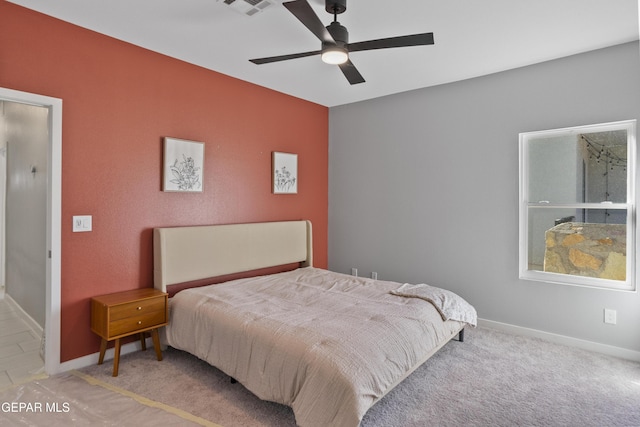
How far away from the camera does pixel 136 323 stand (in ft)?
9.32

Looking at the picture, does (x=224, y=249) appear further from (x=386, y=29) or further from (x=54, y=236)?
(x=386, y=29)

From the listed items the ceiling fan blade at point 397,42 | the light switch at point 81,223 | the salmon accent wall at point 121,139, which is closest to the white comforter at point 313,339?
the salmon accent wall at point 121,139

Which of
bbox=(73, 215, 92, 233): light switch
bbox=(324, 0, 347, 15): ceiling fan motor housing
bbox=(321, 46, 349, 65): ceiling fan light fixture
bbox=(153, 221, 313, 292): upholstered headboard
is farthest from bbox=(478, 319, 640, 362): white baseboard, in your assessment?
bbox=(73, 215, 92, 233): light switch

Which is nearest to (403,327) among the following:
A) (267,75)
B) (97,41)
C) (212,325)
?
(212,325)

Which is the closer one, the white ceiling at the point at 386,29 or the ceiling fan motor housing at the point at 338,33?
the ceiling fan motor housing at the point at 338,33

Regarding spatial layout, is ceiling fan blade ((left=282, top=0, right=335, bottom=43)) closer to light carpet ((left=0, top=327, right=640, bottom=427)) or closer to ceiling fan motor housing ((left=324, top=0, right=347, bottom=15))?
ceiling fan motor housing ((left=324, top=0, right=347, bottom=15))

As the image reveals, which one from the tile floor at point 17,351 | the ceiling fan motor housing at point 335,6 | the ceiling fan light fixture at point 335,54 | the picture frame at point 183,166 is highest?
the ceiling fan motor housing at point 335,6

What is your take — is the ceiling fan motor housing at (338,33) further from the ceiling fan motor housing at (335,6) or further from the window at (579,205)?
the window at (579,205)

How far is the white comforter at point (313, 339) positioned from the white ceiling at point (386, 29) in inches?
88.9

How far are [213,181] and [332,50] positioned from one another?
207 cm

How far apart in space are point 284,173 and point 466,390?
3170 mm

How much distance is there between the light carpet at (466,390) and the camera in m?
2.23

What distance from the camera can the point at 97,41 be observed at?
2.96 metres

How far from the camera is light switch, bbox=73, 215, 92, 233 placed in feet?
9.36
